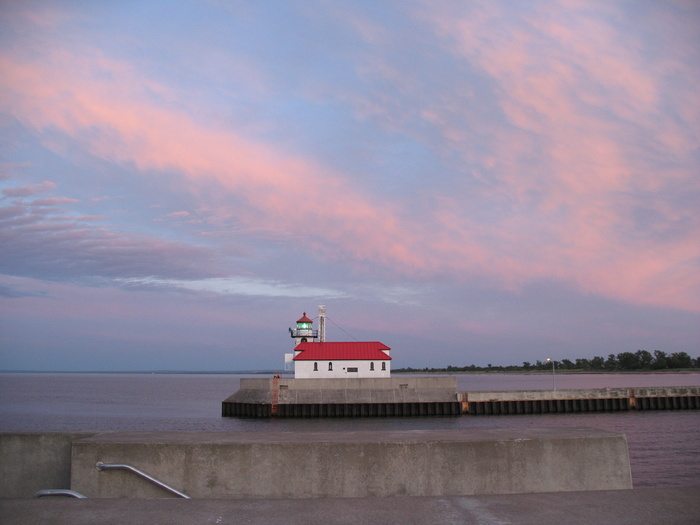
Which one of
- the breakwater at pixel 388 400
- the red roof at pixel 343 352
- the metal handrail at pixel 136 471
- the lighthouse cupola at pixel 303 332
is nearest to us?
the metal handrail at pixel 136 471

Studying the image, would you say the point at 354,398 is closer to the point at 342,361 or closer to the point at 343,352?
the point at 342,361

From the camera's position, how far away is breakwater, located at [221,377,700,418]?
1699 inches

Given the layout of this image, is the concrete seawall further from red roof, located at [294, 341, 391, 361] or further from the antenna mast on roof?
the antenna mast on roof

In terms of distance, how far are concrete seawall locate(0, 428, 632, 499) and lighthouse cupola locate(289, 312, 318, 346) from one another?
48581 millimetres

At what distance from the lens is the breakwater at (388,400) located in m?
43.2

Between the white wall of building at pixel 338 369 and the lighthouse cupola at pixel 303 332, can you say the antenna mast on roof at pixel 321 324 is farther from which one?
the white wall of building at pixel 338 369

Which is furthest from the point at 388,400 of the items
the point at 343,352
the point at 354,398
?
the point at 343,352

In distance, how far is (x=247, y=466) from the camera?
617 centimetres

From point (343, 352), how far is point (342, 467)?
137 feet

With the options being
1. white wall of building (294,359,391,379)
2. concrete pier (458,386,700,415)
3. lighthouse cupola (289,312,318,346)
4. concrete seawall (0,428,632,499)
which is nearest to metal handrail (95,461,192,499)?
concrete seawall (0,428,632,499)

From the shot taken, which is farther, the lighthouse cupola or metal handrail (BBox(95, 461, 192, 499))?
the lighthouse cupola

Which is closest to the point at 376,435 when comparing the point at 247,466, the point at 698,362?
the point at 247,466

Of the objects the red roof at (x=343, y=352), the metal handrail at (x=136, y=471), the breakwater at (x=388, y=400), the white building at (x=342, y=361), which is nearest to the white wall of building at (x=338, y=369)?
the white building at (x=342, y=361)

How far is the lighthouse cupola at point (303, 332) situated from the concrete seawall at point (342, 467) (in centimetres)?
4858
